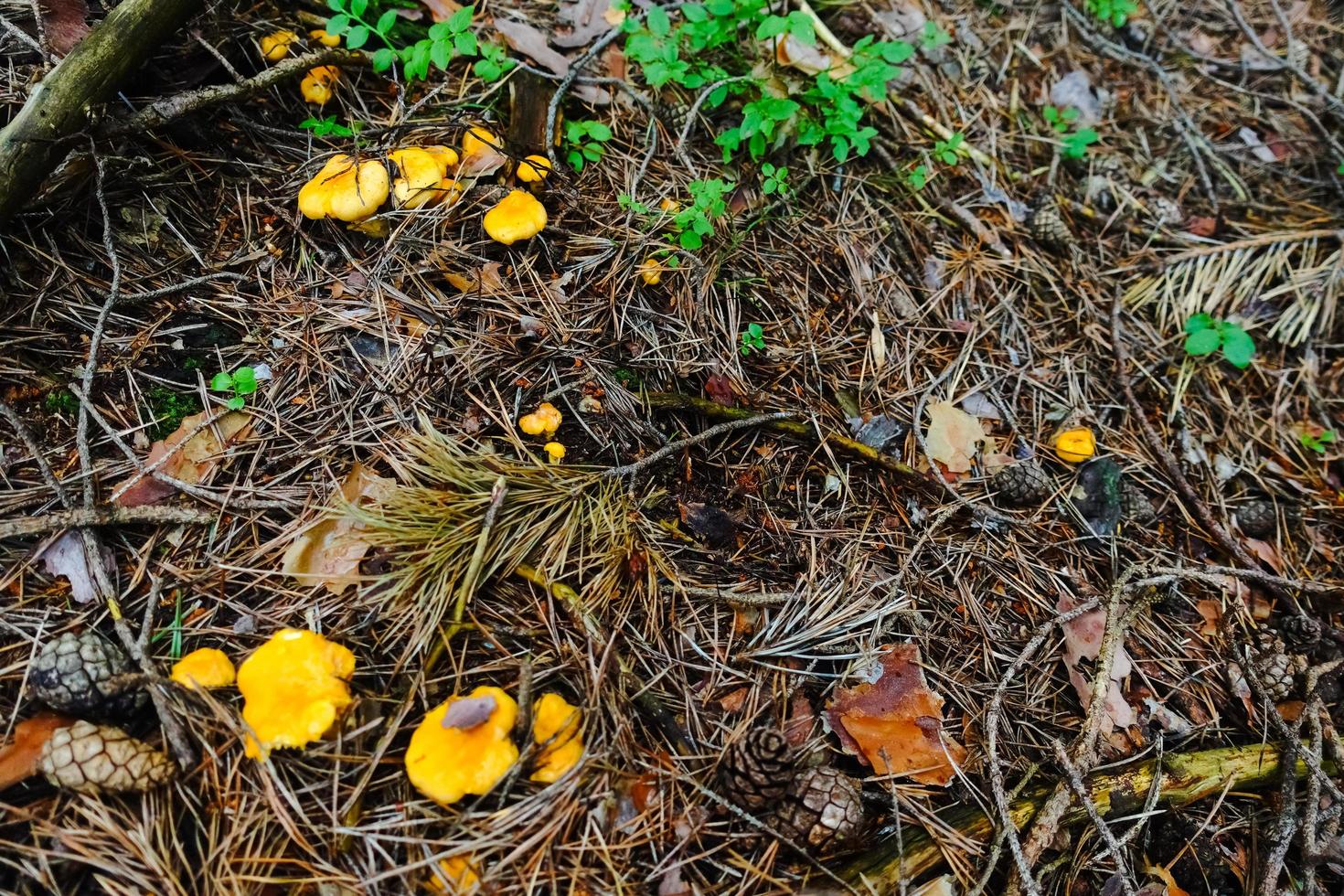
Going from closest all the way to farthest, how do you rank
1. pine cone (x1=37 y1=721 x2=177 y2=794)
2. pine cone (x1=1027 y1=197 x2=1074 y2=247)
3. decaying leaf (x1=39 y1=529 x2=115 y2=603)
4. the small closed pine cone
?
pine cone (x1=37 y1=721 x2=177 y2=794) → decaying leaf (x1=39 y1=529 x2=115 y2=603) → the small closed pine cone → pine cone (x1=1027 y1=197 x2=1074 y2=247)

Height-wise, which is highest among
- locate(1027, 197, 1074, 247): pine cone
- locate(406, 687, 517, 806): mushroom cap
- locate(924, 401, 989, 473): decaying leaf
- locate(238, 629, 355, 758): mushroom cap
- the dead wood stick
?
the dead wood stick

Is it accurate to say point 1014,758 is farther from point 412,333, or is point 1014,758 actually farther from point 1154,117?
point 1154,117

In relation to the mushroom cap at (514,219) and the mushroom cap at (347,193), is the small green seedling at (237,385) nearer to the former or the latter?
the mushroom cap at (347,193)

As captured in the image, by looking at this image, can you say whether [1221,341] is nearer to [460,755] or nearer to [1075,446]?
[1075,446]

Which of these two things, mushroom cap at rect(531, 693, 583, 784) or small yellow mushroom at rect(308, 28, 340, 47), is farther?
small yellow mushroom at rect(308, 28, 340, 47)

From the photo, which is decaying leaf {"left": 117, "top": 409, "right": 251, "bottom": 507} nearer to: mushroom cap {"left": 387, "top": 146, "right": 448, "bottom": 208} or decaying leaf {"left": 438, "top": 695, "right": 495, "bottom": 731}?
mushroom cap {"left": 387, "top": 146, "right": 448, "bottom": 208}

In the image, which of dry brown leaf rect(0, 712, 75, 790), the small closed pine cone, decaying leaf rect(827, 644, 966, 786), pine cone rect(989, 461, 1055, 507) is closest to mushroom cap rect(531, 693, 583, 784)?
decaying leaf rect(827, 644, 966, 786)

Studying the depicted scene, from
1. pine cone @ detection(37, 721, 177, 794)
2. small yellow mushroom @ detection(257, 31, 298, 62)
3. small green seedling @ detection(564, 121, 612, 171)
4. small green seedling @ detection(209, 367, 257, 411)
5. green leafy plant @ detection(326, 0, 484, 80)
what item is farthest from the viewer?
small green seedling @ detection(564, 121, 612, 171)
